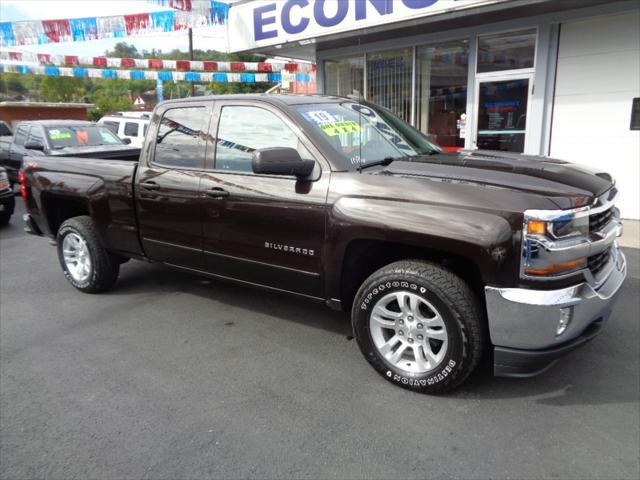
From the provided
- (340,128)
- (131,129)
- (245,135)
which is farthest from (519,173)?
(131,129)

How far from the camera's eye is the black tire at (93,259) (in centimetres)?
490

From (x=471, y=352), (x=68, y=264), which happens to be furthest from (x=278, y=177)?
(x=68, y=264)

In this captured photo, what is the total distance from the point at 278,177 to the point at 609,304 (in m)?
2.26

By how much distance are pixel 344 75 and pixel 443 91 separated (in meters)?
2.53

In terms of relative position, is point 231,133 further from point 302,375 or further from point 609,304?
point 609,304

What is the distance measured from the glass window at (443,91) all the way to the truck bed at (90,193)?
6184mm

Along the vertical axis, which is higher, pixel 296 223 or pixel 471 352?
pixel 296 223

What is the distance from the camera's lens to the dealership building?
24.4 feet

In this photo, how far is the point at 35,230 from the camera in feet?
18.2

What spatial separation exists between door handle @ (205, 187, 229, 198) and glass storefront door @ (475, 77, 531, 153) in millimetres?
6389

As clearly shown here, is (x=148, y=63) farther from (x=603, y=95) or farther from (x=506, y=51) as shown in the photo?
(x=603, y=95)

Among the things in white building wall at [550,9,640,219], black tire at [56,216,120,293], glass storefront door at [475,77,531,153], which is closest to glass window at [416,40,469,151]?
glass storefront door at [475,77,531,153]

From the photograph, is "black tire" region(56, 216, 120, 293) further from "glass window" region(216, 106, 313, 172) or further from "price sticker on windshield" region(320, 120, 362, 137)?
"price sticker on windshield" region(320, 120, 362, 137)

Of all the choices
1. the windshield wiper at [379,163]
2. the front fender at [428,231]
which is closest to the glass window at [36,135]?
the windshield wiper at [379,163]
